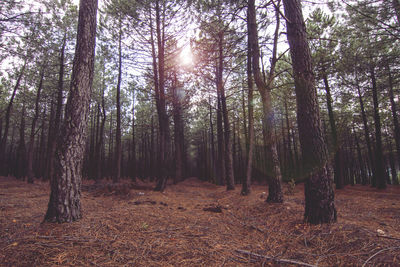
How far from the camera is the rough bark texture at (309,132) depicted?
340 centimetres

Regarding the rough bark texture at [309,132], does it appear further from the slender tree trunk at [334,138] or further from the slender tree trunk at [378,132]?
the slender tree trunk at [378,132]

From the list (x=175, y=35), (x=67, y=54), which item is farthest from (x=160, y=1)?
(x=67, y=54)

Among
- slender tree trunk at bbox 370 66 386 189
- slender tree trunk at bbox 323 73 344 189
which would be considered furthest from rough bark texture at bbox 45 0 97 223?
slender tree trunk at bbox 370 66 386 189

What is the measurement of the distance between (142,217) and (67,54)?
13.3m

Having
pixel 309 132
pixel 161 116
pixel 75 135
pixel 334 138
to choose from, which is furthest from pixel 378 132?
pixel 75 135

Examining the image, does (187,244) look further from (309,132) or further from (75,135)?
(309,132)

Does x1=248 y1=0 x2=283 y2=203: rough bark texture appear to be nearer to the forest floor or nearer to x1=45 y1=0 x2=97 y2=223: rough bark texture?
the forest floor

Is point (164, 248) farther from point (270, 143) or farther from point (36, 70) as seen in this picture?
point (36, 70)

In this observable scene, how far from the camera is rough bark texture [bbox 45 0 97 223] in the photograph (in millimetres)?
3242

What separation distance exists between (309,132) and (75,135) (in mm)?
4465

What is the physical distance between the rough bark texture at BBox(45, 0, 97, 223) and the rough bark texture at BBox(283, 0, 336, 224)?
4.24 m

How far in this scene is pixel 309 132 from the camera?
363cm

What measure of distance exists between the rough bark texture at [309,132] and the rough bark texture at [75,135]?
4235 mm

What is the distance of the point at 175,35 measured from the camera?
379 inches
